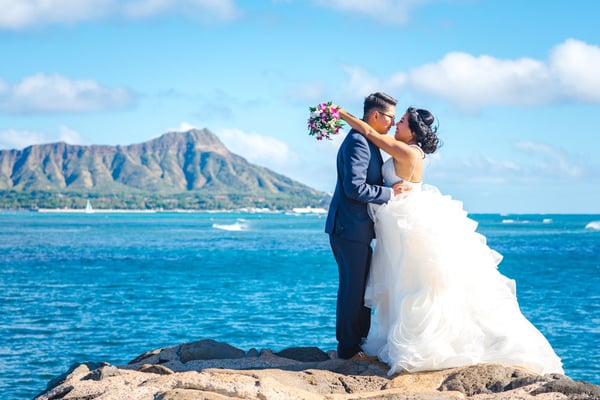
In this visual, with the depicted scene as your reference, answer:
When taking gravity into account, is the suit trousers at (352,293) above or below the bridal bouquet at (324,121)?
below

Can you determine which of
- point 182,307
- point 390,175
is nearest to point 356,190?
point 390,175

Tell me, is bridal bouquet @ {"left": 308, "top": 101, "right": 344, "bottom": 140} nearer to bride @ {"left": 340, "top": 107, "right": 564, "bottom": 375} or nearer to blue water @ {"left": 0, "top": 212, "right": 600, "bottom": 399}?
bride @ {"left": 340, "top": 107, "right": 564, "bottom": 375}

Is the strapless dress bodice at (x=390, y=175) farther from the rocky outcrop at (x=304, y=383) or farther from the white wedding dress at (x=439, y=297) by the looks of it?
the rocky outcrop at (x=304, y=383)

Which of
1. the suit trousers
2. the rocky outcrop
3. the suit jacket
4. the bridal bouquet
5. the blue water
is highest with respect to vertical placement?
the bridal bouquet

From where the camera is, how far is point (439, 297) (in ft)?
26.2

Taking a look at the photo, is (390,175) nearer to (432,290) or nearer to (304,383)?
(432,290)

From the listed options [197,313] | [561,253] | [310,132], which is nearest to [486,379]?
[310,132]

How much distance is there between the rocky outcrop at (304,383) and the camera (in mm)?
6863

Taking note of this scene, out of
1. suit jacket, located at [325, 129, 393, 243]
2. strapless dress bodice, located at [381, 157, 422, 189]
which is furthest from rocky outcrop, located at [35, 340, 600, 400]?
strapless dress bodice, located at [381, 157, 422, 189]

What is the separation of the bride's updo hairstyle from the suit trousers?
131 cm

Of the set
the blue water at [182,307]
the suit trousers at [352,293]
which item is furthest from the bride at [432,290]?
the blue water at [182,307]

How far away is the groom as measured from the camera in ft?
27.2

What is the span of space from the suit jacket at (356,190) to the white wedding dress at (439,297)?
14cm

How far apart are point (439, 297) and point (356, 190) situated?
142 centimetres
